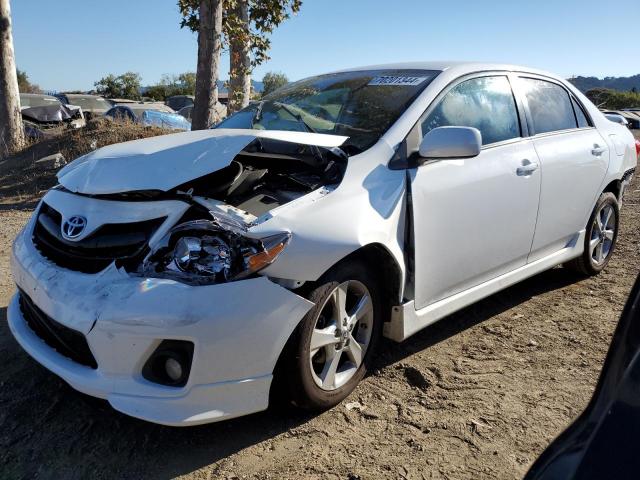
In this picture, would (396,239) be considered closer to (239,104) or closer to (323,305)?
(323,305)

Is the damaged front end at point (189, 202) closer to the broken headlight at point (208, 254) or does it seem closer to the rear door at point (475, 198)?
the broken headlight at point (208, 254)

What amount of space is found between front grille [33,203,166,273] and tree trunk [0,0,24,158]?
9.69 metres

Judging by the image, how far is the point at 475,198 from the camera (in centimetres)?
343

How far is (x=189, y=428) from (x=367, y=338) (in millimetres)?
1004

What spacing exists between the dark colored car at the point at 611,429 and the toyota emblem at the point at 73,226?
2.31 metres

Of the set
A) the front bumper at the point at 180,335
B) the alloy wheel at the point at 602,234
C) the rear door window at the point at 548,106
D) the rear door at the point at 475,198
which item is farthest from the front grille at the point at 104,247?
the alloy wheel at the point at 602,234

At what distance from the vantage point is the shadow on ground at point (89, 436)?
2.51 m

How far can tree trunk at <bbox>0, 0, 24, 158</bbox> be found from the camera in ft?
34.8

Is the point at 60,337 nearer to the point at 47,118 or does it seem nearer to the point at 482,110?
the point at 482,110

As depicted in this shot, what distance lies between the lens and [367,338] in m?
3.06

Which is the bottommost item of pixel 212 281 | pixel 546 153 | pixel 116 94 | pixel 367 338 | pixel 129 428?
pixel 116 94

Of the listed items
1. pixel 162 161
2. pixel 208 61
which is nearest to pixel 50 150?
pixel 208 61

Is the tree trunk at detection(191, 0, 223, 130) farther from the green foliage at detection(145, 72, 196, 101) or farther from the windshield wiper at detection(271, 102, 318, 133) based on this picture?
the green foliage at detection(145, 72, 196, 101)

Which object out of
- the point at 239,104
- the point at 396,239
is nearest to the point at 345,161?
the point at 396,239
